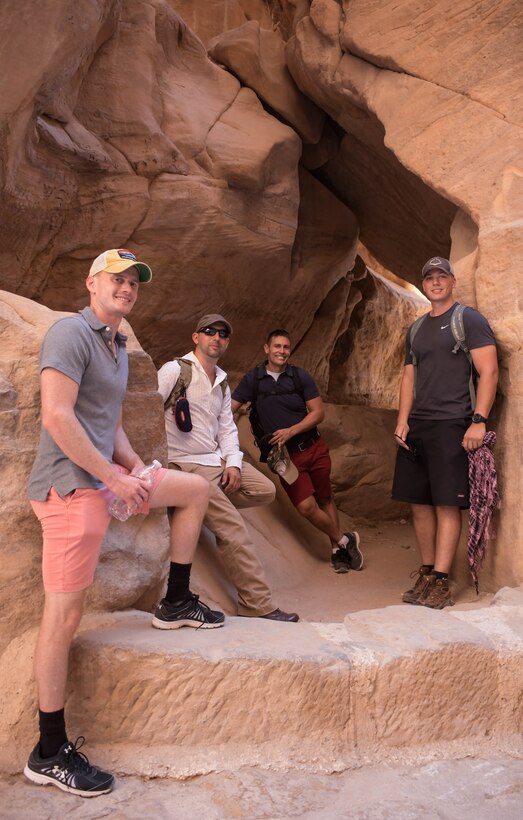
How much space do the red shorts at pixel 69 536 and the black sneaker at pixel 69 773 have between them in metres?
0.51

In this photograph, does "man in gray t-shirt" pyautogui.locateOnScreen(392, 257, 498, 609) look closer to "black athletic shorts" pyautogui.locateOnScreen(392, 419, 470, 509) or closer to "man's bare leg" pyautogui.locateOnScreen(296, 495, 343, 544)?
"black athletic shorts" pyautogui.locateOnScreen(392, 419, 470, 509)

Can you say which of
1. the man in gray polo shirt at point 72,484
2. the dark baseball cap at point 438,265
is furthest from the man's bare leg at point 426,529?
the man in gray polo shirt at point 72,484

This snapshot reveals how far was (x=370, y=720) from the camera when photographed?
8.77 ft

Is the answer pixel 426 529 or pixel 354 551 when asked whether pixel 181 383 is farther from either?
pixel 354 551

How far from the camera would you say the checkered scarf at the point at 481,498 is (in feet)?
12.9

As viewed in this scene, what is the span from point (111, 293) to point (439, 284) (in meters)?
2.26

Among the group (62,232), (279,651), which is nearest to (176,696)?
(279,651)

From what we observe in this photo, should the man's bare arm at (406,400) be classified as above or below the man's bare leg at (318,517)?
above

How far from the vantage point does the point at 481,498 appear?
396 cm

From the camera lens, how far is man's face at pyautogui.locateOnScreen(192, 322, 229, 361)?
387 centimetres

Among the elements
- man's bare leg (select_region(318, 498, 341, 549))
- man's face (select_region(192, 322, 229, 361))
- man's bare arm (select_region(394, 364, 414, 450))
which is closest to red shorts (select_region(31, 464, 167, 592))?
man's face (select_region(192, 322, 229, 361))

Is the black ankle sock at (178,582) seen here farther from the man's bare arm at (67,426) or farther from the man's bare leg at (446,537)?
the man's bare leg at (446,537)

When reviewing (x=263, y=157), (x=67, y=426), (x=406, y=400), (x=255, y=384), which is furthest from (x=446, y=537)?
(x=263, y=157)

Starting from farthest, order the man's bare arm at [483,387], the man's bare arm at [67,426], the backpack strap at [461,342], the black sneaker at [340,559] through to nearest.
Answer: the black sneaker at [340,559], the backpack strap at [461,342], the man's bare arm at [483,387], the man's bare arm at [67,426]
